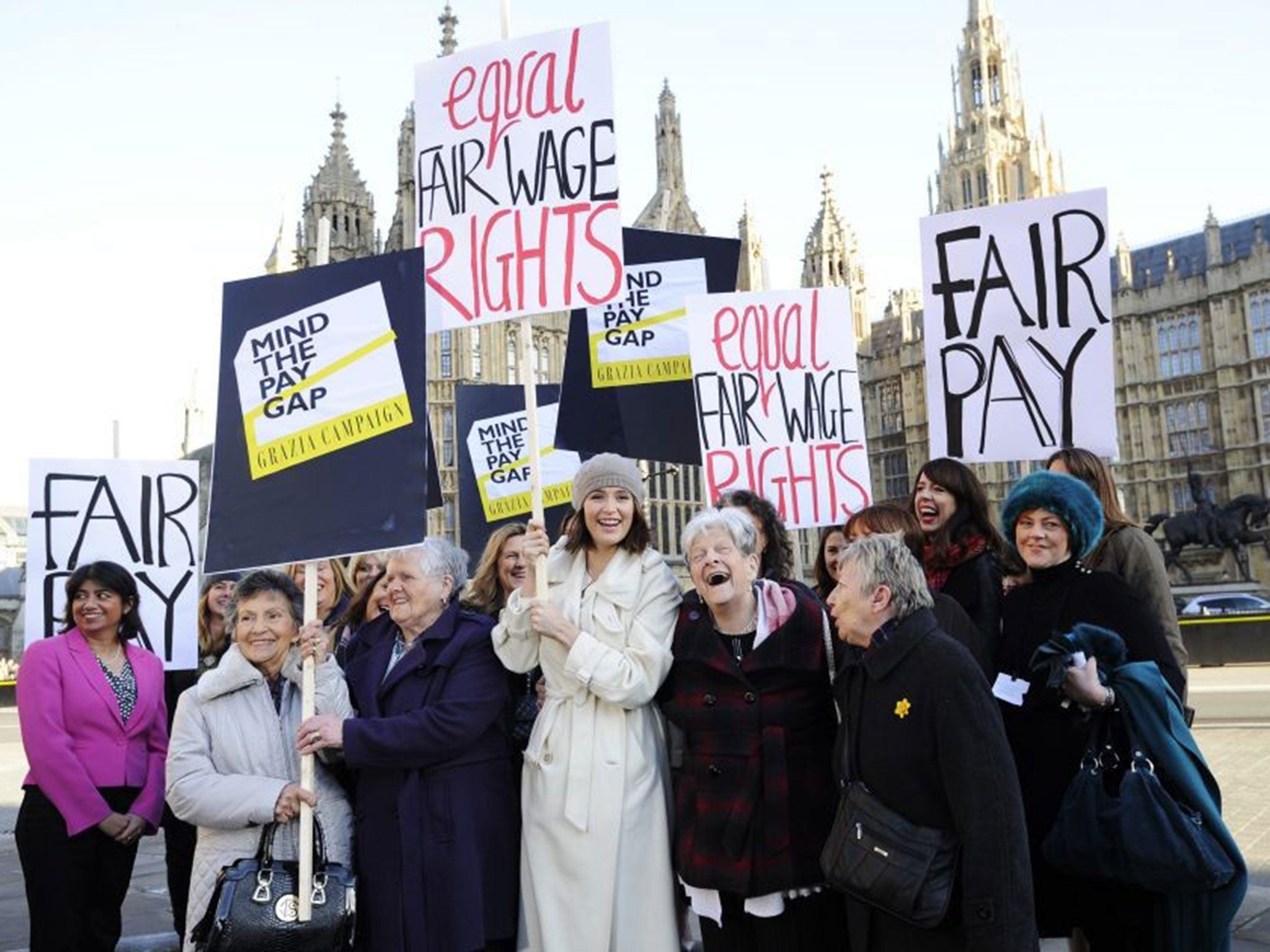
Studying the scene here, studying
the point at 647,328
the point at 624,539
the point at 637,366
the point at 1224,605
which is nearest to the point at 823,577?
the point at 624,539

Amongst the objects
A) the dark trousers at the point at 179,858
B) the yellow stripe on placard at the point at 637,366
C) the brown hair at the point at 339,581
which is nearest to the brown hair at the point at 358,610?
the brown hair at the point at 339,581

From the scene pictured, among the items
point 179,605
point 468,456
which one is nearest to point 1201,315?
point 468,456

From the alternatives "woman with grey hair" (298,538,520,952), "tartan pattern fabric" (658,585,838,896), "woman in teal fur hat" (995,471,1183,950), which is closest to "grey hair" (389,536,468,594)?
"woman with grey hair" (298,538,520,952)

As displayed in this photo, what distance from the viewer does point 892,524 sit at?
344cm

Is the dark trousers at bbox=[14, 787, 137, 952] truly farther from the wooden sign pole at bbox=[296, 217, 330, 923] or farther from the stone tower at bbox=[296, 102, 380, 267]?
the stone tower at bbox=[296, 102, 380, 267]

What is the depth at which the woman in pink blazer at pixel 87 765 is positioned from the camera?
151 inches

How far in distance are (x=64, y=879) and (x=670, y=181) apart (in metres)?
34.6

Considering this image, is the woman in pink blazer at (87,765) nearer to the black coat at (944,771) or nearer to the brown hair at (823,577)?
the brown hair at (823,577)

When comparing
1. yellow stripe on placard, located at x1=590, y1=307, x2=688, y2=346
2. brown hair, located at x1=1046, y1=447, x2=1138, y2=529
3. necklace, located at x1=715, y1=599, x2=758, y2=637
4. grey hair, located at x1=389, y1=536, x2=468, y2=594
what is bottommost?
necklace, located at x1=715, y1=599, x2=758, y2=637

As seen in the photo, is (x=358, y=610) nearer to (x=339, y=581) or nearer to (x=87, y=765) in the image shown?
(x=339, y=581)

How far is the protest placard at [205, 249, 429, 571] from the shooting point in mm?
3566

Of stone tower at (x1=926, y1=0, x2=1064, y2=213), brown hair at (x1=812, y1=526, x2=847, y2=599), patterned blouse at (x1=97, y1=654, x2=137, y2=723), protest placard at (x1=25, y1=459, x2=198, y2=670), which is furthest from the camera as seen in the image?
stone tower at (x1=926, y1=0, x2=1064, y2=213)

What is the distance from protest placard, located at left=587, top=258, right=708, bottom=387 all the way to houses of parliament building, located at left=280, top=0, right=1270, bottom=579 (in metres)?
22.1

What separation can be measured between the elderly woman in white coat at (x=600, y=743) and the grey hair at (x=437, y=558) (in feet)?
0.99
